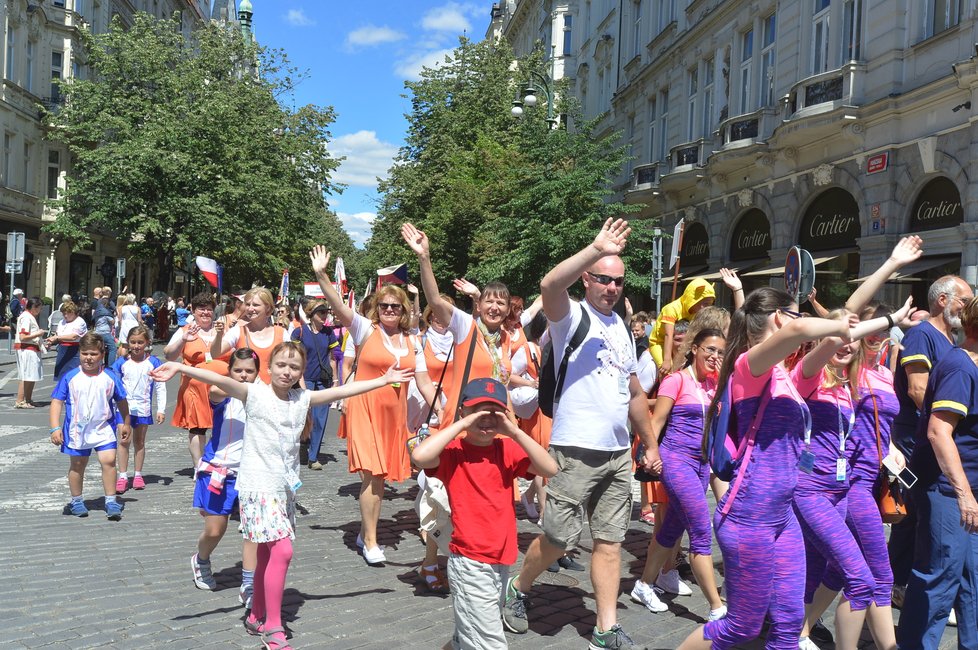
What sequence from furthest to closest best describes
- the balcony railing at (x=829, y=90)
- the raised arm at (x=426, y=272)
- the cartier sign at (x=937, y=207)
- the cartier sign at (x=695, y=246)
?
1. the cartier sign at (x=695, y=246)
2. the balcony railing at (x=829, y=90)
3. the cartier sign at (x=937, y=207)
4. the raised arm at (x=426, y=272)

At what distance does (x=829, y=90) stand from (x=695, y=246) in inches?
370

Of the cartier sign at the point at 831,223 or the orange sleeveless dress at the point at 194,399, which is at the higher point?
the cartier sign at the point at 831,223

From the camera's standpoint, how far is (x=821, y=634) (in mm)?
4984

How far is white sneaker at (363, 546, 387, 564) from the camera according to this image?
611cm

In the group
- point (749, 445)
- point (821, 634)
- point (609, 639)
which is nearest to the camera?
point (749, 445)

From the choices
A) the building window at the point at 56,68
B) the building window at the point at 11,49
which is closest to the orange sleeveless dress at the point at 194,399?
the building window at the point at 11,49

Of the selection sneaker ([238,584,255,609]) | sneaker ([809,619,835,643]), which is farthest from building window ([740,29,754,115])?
sneaker ([238,584,255,609])

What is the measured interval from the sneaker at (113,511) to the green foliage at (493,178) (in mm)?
14272

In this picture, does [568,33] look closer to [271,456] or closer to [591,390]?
[591,390]

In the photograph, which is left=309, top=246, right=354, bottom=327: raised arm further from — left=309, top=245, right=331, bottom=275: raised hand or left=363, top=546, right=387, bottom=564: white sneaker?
left=363, top=546, right=387, bottom=564: white sneaker

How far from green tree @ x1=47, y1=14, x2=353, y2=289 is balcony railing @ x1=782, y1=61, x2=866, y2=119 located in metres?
21.4

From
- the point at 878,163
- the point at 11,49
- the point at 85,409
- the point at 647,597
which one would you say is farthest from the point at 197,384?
the point at 11,49

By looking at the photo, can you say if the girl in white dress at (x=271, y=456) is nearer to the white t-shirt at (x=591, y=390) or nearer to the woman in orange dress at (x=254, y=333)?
the white t-shirt at (x=591, y=390)

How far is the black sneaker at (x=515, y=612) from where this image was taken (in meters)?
4.88
